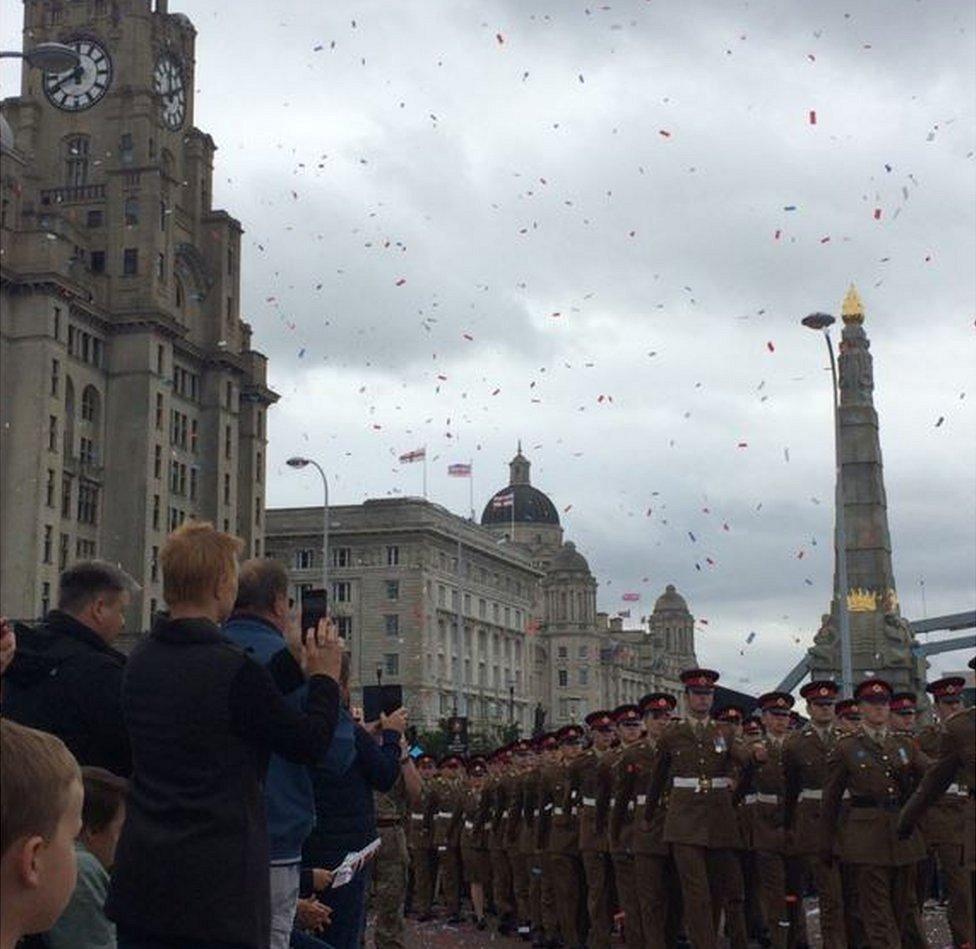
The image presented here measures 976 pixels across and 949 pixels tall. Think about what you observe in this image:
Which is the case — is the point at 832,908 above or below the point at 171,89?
below

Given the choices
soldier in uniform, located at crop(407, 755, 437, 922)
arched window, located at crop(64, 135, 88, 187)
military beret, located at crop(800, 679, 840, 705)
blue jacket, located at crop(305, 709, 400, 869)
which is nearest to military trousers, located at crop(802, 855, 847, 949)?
military beret, located at crop(800, 679, 840, 705)

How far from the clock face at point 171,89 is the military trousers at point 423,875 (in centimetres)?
6725

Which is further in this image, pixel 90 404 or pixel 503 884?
pixel 90 404

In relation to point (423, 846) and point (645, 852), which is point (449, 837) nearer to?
point (423, 846)

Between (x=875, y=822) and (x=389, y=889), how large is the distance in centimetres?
376

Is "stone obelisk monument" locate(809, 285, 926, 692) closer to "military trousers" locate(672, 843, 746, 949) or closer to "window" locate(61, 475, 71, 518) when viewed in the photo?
"window" locate(61, 475, 71, 518)

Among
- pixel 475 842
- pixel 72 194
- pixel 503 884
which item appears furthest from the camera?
pixel 72 194

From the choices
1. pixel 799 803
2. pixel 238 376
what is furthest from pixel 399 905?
pixel 238 376

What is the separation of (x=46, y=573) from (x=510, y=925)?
54.2 meters

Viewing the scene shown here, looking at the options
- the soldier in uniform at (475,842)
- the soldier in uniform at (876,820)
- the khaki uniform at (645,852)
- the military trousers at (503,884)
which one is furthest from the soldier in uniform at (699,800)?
the soldier in uniform at (475,842)

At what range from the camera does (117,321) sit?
75938mm

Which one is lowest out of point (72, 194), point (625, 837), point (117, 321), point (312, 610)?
point (625, 837)

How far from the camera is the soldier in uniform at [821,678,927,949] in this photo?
11.4 meters

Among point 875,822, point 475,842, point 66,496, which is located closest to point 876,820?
point 875,822
